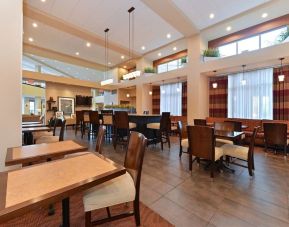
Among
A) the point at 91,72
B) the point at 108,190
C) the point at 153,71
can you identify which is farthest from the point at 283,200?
the point at 91,72

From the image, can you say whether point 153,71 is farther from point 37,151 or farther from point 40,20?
point 37,151

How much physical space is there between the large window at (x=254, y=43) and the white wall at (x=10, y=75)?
20.2 feet

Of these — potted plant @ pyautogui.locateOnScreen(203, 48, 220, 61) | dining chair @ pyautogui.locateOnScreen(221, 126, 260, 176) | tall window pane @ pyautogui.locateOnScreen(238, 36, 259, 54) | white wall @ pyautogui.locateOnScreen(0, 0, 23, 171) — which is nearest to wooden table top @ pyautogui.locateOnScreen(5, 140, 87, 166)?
white wall @ pyautogui.locateOnScreen(0, 0, 23, 171)

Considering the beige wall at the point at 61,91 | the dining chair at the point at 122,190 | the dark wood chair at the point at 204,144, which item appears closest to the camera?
the dining chair at the point at 122,190

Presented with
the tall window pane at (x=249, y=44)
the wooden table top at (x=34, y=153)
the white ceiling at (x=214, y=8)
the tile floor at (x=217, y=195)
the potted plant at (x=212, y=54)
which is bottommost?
the tile floor at (x=217, y=195)

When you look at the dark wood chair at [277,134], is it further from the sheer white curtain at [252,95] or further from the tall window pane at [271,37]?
the tall window pane at [271,37]

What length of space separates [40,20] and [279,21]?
7.86 meters

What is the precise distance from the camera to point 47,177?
1.07m

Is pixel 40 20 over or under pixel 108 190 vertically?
over

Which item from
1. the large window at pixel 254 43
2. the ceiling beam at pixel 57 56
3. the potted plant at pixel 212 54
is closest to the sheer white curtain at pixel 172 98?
the potted plant at pixel 212 54

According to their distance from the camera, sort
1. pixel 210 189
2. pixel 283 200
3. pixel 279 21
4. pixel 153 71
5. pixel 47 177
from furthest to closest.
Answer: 1. pixel 153 71
2. pixel 279 21
3. pixel 210 189
4. pixel 283 200
5. pixel 47 177

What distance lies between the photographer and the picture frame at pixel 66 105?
409 inches

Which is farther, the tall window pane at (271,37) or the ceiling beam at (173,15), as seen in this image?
the tall window pane at (271,37)

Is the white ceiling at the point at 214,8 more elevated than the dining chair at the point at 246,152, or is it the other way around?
the white ceiling at the point at 214,8
